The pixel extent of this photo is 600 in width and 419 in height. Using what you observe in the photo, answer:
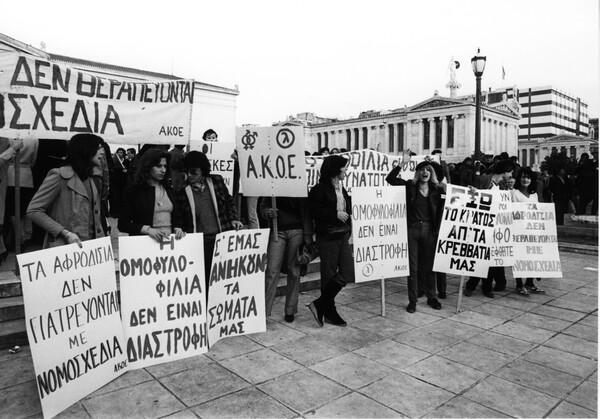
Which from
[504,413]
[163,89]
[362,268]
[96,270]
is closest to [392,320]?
[362,268]

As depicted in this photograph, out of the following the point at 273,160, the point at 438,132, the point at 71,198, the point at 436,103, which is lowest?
the point at 71,198

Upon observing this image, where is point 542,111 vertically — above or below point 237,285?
above

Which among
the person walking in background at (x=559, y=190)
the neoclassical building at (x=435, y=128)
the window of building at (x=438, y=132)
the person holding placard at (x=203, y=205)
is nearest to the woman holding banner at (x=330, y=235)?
the person holding placard at (x=203, y=205)

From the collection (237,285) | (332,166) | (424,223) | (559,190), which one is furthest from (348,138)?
(237,285)

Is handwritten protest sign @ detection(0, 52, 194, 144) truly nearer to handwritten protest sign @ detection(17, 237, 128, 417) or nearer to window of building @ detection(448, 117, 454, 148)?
A: handwritten protest sign @ detection(17, 237, 128, 417)

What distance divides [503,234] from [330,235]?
2981 mm

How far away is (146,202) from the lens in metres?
4.14

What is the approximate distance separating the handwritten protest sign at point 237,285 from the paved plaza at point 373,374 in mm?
156

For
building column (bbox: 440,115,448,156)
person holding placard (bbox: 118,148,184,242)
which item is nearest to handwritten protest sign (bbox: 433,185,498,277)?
person holding placard (bbox: 118,148,184,242)

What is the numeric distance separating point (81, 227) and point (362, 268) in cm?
315

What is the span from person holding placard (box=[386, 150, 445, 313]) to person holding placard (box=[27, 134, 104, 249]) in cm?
385

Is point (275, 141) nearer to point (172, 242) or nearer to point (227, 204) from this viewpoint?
point (227, 204)

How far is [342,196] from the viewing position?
5.27 m

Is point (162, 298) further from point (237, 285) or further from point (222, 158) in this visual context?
point (222, 158)
